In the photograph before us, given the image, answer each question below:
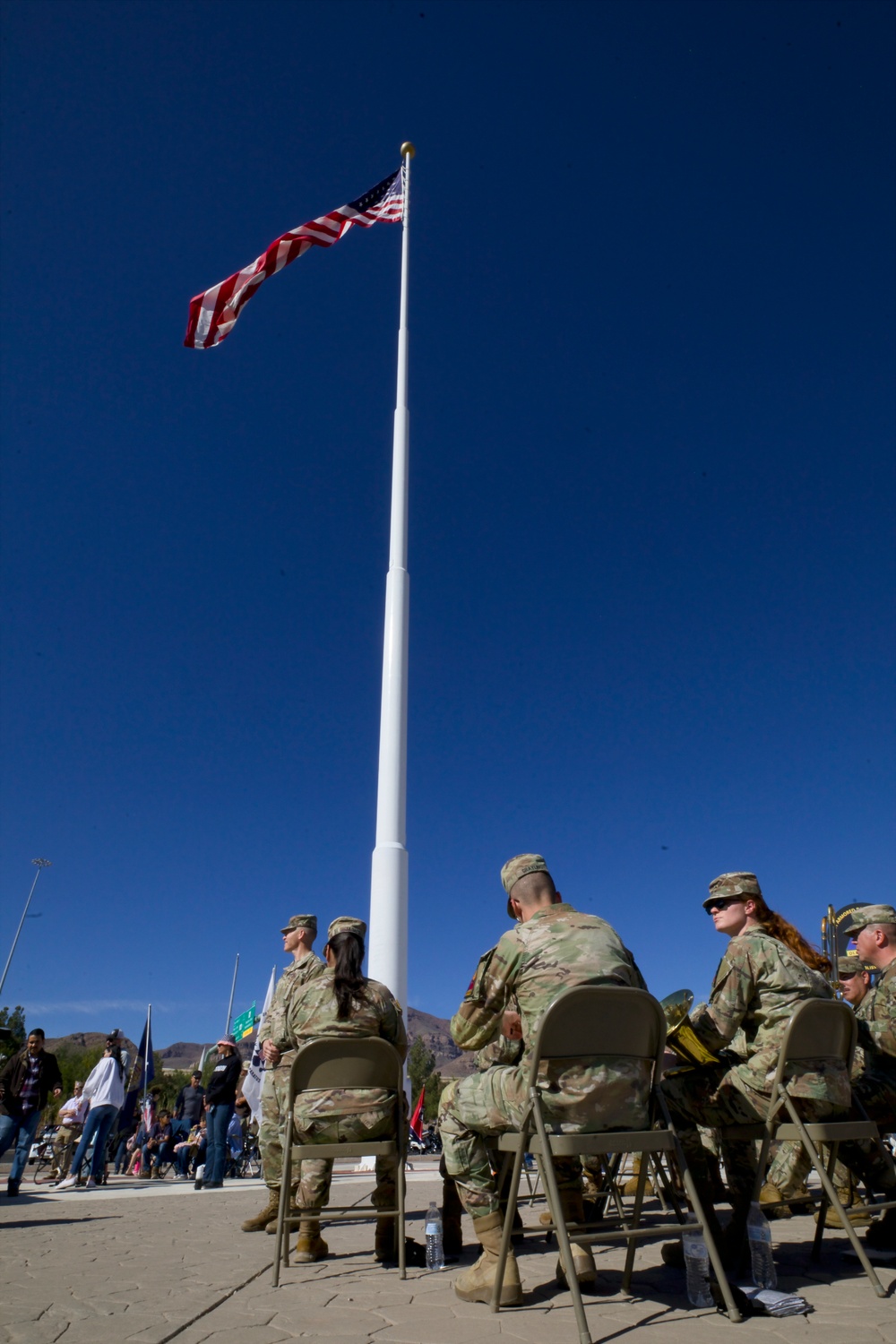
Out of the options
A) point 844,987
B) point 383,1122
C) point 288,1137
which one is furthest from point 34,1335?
point 844,987

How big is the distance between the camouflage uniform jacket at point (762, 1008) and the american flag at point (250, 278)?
12442 millimetres

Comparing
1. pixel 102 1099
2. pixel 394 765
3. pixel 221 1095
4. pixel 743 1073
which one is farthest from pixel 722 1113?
pixel 102 1099

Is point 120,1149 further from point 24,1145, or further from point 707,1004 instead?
point 707,1004

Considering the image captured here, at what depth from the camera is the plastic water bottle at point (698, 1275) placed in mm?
2812

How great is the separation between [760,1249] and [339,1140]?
6.04 ft

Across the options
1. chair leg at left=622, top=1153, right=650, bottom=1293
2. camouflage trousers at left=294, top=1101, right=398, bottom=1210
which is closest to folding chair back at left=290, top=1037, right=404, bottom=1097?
camouflage trousers at left=294, top=1101, right=398, bottom=1210

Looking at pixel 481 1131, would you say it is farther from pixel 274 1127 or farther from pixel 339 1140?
pixel 274 1127

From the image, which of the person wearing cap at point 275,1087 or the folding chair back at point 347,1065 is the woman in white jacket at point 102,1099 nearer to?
the person wearing cap at point 275,1087

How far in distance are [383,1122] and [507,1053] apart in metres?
0.78

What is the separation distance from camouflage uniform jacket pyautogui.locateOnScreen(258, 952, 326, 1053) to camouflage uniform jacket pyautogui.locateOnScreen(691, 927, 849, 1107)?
2551mm

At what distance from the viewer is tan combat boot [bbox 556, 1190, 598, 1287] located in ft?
9.73

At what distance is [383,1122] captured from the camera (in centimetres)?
383

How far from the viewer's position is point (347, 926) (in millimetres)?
4449

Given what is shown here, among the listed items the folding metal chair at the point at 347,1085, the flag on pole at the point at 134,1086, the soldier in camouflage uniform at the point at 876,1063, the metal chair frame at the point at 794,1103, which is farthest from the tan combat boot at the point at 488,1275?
the flag on pole at the point at 134,1086
